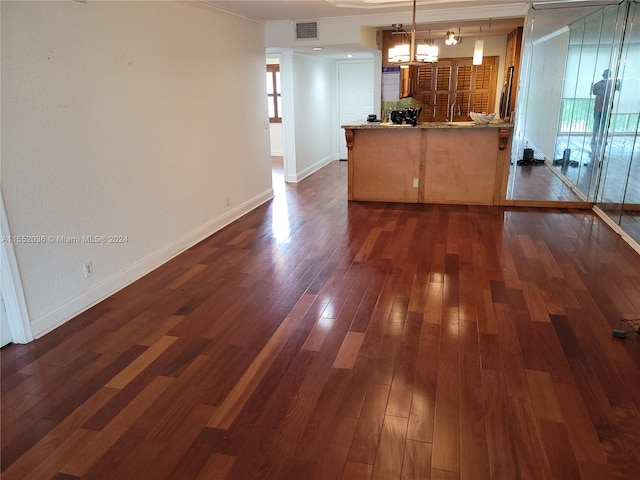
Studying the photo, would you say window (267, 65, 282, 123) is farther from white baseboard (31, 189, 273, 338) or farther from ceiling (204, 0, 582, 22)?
white baseboard (31, 189, 273, 338)

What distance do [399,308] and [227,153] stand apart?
307cm

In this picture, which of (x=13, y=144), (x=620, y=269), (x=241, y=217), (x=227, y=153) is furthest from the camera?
(x=241, y=217)

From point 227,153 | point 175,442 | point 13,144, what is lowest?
point 175,442

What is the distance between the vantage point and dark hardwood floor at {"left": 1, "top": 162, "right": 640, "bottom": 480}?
196 cm

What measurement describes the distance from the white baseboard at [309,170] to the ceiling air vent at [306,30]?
7.93 ft

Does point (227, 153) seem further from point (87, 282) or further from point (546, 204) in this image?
point (546, 204)

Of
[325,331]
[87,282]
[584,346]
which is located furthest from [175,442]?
[584,346]

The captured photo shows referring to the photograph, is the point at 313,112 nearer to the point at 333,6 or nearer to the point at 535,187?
the point at 333,6

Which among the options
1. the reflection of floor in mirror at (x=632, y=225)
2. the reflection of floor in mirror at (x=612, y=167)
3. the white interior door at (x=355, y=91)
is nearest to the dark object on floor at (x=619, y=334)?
the reflection of floor in mirror at (x=632, y=225)

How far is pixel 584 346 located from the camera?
276 centimetres

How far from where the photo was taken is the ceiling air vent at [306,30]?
620 centimetres

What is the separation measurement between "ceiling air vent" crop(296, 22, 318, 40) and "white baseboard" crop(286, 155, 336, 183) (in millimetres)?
2416

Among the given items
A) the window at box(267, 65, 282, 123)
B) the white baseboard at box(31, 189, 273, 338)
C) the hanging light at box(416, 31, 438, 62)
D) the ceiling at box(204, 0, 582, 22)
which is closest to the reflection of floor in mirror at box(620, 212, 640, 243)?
the ceiling at box(204, 0, 582, 22)

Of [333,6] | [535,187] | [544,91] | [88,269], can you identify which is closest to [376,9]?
[333,6]
